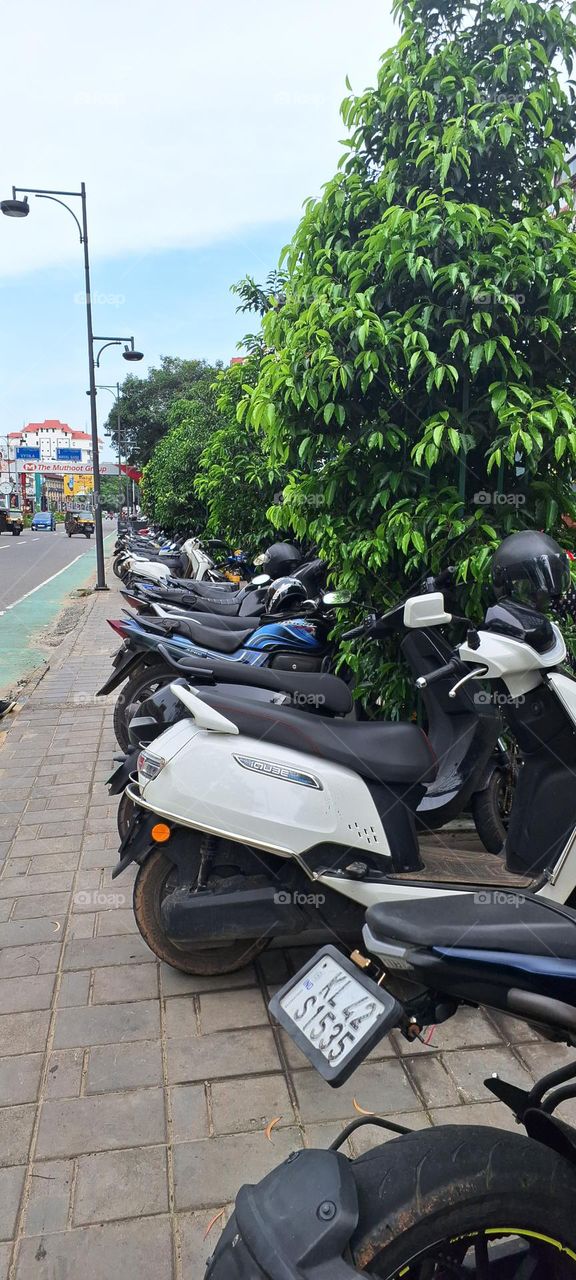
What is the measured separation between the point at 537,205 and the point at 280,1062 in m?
3.48

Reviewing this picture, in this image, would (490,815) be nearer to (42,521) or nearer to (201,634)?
(201,634)

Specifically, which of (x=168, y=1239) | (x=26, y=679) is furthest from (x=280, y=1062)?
(x=26, y=679)

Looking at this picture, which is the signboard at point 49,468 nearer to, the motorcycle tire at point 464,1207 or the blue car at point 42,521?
the blue car at point 42,521

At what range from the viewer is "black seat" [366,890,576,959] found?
1.33 meters

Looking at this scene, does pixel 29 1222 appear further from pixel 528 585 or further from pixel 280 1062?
pixel 528 585

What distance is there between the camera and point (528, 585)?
8.87 ft

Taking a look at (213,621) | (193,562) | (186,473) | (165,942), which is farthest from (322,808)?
(186,473)

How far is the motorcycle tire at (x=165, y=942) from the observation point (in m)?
2.85

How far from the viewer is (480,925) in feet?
4.47

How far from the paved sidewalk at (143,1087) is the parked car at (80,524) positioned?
42071mm

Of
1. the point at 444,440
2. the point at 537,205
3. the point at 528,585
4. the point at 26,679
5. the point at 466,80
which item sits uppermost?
the point at 466,80

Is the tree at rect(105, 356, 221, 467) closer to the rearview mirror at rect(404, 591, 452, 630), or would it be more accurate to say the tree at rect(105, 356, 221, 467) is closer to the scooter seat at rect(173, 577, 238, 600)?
the scooter seat at rect(173, 577, 238, 600)

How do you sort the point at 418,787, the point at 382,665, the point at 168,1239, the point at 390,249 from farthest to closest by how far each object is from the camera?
the point at 382,665 → the point at 390,249 → the point at 418,787 → the point at 168,1239

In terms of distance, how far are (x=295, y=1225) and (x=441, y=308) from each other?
3089mm
